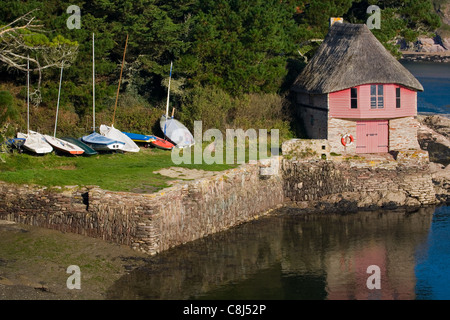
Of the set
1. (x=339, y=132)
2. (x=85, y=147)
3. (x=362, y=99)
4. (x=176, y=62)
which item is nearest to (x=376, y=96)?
(x=362, y=99)

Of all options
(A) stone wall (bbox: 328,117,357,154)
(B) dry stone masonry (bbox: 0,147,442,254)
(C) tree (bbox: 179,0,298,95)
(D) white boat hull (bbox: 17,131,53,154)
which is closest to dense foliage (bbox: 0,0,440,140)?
(C) tree (bbox: 179,0,298,95)

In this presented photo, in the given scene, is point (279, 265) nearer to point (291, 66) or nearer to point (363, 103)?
point (363, 103)

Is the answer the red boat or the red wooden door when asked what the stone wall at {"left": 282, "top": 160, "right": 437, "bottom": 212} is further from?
the red boat

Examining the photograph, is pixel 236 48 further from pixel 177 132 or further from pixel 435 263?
pixel 435 263

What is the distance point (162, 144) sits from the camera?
38.3 m

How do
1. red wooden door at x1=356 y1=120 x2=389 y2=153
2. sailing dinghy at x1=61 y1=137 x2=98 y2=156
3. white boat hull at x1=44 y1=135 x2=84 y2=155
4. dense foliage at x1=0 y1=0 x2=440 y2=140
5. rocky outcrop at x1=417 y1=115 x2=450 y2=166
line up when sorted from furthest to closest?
rocky outcrop at x1=417 y1=115 x2=450 y2=166
red wooden door at x1=356 y1=120 x2=389 y2=153
dense foliage at x1=0 y1=0 x2=440 y2=140
sailing dinghy at x1=61 y1=137 x2=98 y2=156
white boat hull at x1=44 y1=135 x2=84 y2=155

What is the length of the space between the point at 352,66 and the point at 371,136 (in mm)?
3824

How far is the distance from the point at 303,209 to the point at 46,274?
49.1ft

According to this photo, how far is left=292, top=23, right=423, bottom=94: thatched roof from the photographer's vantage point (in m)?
40.4

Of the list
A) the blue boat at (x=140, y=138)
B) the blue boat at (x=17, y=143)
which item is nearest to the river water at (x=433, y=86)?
the blue boat at (x=140, y=138)

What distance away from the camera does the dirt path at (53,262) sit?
2502 centimetres

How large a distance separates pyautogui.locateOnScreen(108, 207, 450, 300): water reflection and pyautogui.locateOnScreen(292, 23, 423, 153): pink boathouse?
5.49 m
